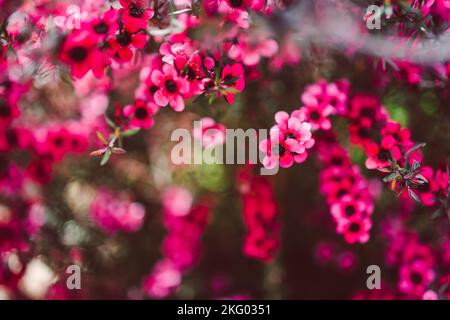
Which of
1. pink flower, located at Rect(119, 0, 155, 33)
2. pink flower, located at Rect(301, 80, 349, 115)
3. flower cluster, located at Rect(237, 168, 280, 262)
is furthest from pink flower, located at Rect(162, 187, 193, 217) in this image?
pink flower, located at Rect(119, 0, 155, 33)

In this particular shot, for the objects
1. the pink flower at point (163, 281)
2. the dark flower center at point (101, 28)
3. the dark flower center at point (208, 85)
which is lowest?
the pink flower at point (163, 281)

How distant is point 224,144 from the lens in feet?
4.73

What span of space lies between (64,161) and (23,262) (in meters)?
0.44

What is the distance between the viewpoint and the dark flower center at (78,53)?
87 cm

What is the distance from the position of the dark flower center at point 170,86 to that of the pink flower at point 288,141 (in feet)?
0.74

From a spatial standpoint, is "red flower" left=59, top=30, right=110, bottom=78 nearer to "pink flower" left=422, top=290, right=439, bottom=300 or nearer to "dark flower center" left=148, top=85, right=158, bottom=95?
"dark flower center" left=148, top=85, right=158, bottom=95

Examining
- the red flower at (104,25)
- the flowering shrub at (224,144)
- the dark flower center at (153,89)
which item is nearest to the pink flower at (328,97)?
the flowering shrub at (224,144)

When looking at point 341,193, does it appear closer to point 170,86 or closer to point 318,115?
point 318,115

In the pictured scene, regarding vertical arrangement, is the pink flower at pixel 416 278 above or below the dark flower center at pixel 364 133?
below

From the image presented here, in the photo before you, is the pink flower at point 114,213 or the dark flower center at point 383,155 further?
the pink flower at point 114,213

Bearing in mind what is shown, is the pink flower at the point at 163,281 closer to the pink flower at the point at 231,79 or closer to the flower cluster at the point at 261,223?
the flower cluster at the point at 261,223

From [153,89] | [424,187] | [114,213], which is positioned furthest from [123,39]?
[114,213]

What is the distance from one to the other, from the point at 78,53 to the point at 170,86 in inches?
8.0

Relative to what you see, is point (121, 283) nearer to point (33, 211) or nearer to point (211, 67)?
point (33, 211)
